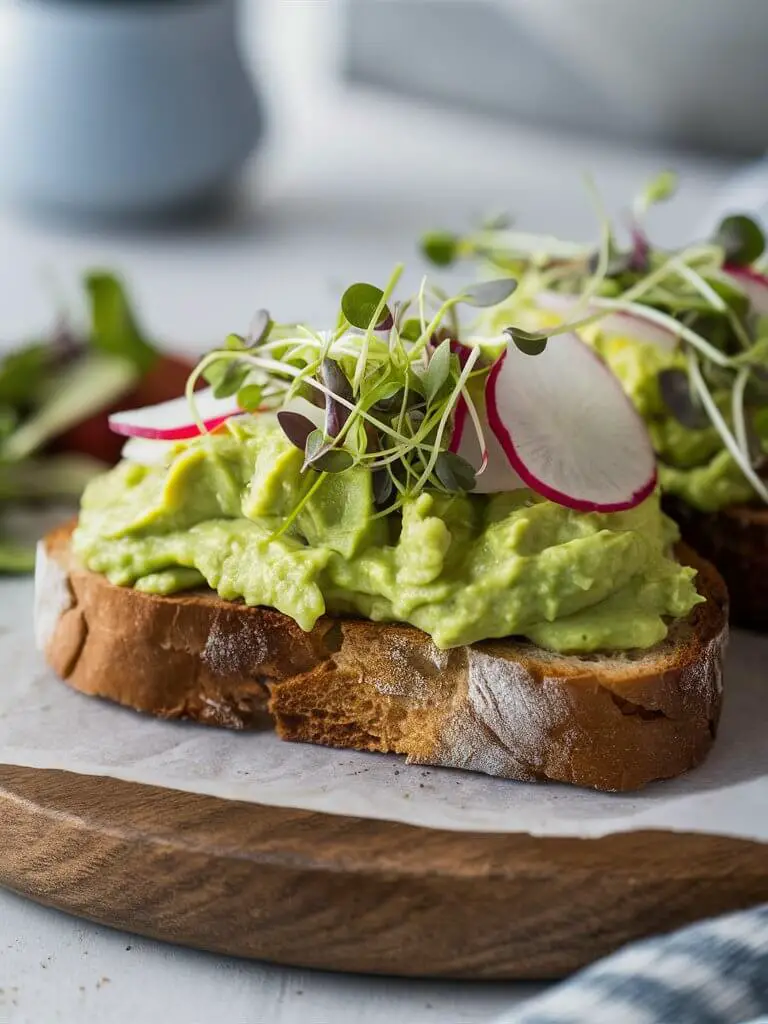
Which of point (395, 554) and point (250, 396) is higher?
point (250, 396)

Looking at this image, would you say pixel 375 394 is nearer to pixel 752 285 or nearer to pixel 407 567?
pixel 407 567

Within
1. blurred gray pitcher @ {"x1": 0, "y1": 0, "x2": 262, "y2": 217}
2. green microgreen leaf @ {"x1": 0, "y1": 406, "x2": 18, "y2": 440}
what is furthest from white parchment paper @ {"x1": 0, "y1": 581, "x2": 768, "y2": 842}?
blurred gray pitcher @ {"x1": 0, "y1": 0, "x2": 262, "y2": 217}

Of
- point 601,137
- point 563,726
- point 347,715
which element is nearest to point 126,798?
point 347,715

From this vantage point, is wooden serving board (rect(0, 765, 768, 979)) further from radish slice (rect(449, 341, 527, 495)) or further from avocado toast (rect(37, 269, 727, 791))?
radish slice (rect(449, 341, 527, 495))

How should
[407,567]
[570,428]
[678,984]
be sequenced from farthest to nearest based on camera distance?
1. [570,428]
2. [407,567]
3. [678,984]

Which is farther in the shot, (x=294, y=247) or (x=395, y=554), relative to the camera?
(x=294, y=247)

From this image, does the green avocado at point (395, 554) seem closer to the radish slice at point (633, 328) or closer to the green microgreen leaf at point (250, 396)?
the green microgreen leaf at point (250, 396)

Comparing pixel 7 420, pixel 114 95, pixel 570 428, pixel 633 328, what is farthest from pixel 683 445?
pixel 114 95

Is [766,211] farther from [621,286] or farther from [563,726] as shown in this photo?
[563,726]
